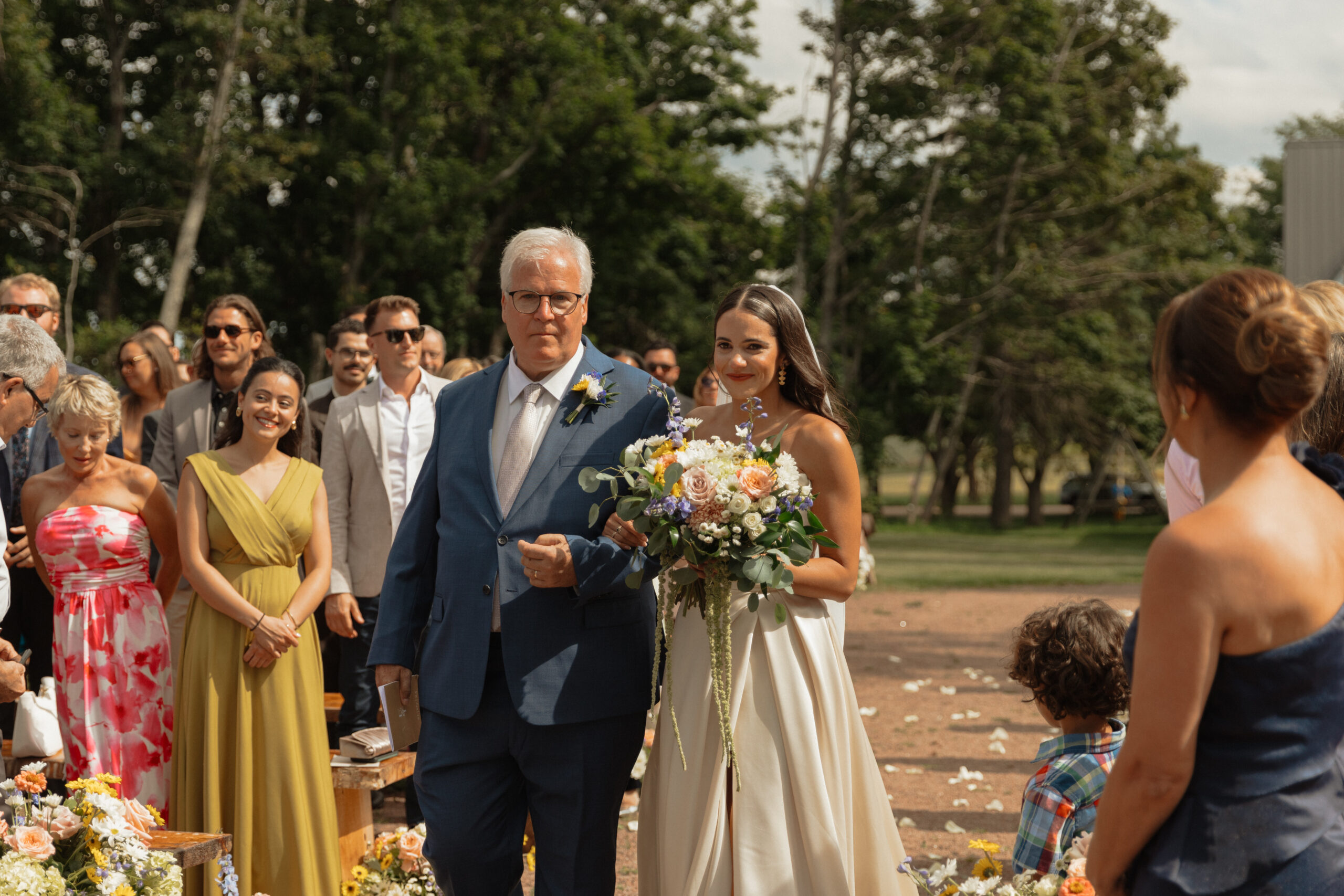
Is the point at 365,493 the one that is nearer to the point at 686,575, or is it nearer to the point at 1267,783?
the point at 686,575

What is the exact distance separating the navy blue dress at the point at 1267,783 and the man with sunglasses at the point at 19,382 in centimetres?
321

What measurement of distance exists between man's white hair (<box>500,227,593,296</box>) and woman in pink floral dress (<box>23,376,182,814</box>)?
2261 millimetres

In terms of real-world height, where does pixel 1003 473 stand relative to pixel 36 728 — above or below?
below

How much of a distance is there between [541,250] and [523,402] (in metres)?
0.49

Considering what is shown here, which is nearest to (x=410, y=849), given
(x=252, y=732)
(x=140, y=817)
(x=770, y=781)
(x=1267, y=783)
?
(x=252, y=732)

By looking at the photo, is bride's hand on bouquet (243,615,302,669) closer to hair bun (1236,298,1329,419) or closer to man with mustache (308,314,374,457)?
Result: man with mustache (308,314,374,457)

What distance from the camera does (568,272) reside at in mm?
3572

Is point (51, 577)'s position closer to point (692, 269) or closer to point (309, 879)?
point (309, 879)

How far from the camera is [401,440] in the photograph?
598cm

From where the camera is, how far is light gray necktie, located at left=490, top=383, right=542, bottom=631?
3.60 metres

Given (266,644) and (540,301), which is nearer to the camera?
(540,301)

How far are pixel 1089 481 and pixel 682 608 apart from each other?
47740 mm

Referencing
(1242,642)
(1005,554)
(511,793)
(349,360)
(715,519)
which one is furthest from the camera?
(1005,554)

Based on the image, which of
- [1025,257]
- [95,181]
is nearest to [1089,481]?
[1025,257]
